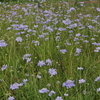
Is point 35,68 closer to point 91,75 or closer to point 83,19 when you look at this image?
point 91,75

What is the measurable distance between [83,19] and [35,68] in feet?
6.63

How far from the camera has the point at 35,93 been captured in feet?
5.83

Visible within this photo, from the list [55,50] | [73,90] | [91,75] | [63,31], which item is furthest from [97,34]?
[73,90]

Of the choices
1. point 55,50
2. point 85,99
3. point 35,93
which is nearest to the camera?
point 85,99

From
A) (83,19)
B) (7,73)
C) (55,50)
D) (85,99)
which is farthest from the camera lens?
(83,19)

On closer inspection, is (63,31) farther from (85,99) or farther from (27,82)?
(85,99)

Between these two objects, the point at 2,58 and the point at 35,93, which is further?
the point at 2,58

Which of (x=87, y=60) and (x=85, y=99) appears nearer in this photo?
(x=85, y=99)

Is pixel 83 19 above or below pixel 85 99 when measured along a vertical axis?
below

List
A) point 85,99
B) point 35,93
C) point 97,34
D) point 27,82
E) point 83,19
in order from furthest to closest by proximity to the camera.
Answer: point 83,19
point 97,34
point 27,82
point 35,93
point 85,99

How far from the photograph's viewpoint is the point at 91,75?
2.08 metres

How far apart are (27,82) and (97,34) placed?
1.57m

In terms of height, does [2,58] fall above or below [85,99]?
below

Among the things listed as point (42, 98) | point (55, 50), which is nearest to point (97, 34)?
point (55, 50)
